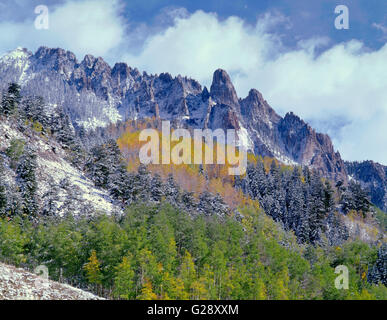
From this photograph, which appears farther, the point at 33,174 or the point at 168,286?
the point at 33,174

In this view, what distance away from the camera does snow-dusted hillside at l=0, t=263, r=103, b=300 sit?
73.8 feet

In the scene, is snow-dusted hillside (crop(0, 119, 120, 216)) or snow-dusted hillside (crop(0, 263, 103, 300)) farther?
snow-dusted hillside (crop(0, 119, 120, 216))

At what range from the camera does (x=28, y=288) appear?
23.7 metres

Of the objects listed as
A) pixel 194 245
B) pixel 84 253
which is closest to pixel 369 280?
pixel 194 245

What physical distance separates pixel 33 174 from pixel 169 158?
9112 cm

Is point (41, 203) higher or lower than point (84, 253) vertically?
higher

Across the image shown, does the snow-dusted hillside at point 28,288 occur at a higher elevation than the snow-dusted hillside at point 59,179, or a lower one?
lower

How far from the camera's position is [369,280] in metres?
66.8

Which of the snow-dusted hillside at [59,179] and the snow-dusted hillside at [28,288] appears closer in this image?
the snow-dusted hillside at [28,288]

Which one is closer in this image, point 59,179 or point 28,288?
point 28,288

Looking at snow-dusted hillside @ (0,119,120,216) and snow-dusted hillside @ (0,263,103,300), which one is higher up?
snow-dusted hillside @ (0,119,120,216)

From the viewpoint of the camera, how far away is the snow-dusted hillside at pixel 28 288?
2250cm
